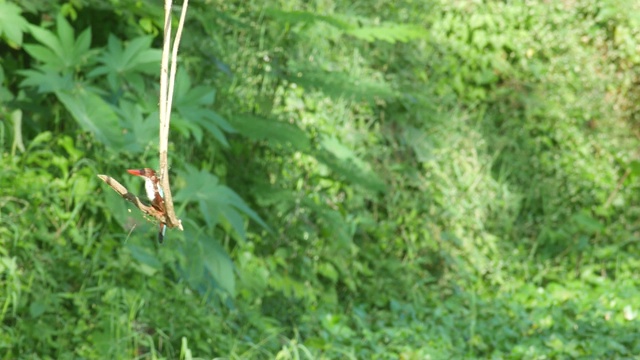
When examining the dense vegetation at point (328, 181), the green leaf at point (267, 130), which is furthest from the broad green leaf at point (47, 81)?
the green leaf at point (267, 130)

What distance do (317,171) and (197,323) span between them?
202 cm

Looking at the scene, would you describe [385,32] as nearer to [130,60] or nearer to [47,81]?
[130,60]

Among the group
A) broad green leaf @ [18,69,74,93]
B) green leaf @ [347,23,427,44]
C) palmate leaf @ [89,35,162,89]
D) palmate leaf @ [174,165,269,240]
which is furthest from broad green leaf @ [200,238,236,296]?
green leaf @ [347,23,427,44]

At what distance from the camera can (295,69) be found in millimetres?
6375

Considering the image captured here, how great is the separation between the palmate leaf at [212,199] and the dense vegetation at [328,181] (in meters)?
0.01

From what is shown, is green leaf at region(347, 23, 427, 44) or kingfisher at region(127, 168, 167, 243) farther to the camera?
green leaf at region(347, 23, 427, 44)

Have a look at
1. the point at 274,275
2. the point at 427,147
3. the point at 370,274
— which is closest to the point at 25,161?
the point at 274,275

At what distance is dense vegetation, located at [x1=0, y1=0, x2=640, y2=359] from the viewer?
471 centimetres

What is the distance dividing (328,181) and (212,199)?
2.13 metres

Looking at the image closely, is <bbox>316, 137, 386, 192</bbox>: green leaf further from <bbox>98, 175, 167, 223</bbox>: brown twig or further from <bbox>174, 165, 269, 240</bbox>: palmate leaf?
<bbox>98, 175, 167, 223</bbox>: brown twig

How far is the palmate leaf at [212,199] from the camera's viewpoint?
15.5ft

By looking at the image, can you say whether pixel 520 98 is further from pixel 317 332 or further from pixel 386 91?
pixel 317 332

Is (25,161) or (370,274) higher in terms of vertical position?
(25,161)

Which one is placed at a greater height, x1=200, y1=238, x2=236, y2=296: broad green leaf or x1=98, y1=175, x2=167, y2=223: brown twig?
x1=98, y1=175, x2=167, y2=223: brown twig
